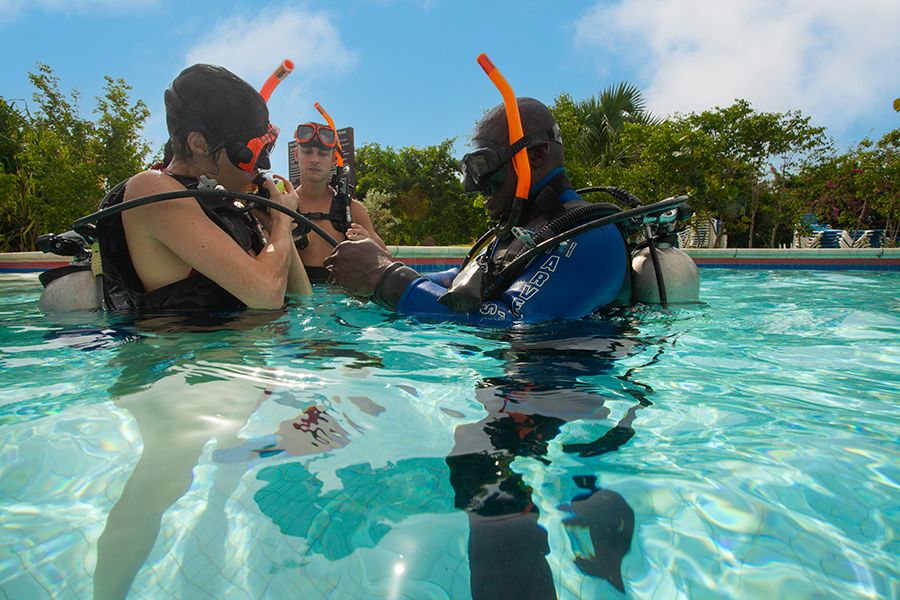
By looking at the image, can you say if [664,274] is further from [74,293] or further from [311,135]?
[311,135]

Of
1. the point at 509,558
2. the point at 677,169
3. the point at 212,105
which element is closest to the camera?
the point at 509,558

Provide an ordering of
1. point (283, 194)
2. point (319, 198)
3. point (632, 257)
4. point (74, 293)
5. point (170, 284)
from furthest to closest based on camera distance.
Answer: point (319, 198) < point (283, 194) < point (632, 257) < point (74, 293) < point (170, 284)

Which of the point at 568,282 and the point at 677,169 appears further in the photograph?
the point at 677,169

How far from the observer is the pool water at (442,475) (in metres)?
0.92

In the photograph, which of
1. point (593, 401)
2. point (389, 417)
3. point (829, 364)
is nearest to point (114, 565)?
point (389, 417)

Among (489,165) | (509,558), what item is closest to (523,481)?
(509,558)

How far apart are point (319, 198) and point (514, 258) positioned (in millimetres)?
3376

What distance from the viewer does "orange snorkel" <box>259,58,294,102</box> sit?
2779 millimetres

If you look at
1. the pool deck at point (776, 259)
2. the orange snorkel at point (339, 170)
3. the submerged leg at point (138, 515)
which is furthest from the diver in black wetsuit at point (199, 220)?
the pool deck at point (776, 259)

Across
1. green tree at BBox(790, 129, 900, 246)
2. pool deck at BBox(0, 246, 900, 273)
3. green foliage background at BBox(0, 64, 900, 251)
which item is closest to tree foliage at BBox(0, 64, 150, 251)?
green foliage background at BBox(0, 64, 900, 251)

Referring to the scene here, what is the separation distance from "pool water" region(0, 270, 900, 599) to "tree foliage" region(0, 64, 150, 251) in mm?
13016

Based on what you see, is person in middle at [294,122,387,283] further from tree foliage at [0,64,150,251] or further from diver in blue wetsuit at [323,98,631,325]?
tree foliage at [0,64,150,251]

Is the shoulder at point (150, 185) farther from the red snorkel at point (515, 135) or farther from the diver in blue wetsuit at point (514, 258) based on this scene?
the red snorkel at point (515, 135)

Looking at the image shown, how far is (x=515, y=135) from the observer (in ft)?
8.20
